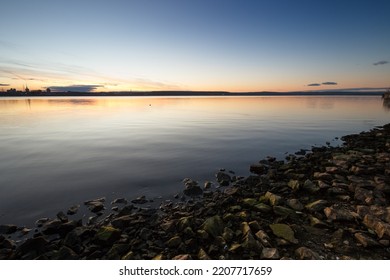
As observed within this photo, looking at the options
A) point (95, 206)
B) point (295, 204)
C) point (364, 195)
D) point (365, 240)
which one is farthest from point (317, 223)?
point (95, 206)

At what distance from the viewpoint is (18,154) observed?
1531 cm

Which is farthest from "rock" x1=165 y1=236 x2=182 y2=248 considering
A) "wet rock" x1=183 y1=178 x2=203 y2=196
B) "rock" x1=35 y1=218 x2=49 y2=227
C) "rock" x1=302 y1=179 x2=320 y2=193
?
"rock" x1=302 y1=179 x2=320 y2=193

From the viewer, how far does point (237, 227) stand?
6.05m

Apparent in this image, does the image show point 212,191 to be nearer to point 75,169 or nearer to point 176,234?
point 176,234

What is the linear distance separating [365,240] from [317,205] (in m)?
1.82

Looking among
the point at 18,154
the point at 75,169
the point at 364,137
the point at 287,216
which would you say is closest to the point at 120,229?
the point at 287,216

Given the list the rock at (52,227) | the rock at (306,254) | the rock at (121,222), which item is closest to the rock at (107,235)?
the rock at (121,222)

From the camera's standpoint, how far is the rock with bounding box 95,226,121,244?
5.89 meters

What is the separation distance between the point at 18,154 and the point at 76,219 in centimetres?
1140

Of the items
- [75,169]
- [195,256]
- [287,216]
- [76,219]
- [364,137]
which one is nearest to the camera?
[195,256]

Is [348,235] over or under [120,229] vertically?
over

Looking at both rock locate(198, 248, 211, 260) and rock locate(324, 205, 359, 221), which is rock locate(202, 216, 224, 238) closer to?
rock locate(198, 248, 211, 260)

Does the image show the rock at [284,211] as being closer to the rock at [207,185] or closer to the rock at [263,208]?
the rock at [263,208]

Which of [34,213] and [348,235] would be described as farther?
[34,213]
